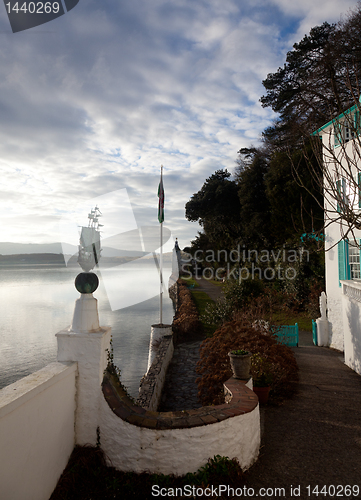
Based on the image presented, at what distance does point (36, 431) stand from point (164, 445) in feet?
4.17

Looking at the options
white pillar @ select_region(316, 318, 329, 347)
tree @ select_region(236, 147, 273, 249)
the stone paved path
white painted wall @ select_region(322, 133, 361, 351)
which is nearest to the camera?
the stone paved path

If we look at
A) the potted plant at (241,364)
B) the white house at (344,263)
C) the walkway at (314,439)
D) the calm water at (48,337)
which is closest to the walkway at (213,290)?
the calm water at (48,337)

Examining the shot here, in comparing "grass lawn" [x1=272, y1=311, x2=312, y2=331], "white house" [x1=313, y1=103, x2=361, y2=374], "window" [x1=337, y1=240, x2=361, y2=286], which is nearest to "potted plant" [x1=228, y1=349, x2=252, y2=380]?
"white house" [x1=313, y1=103, x2=361, y2=374]

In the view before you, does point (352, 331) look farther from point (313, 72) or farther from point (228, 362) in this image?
point (313, 72)

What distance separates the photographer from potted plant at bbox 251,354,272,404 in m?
6.05

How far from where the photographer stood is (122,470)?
3432 mm

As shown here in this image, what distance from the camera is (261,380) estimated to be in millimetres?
6125

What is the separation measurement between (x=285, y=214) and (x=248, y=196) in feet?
13.7

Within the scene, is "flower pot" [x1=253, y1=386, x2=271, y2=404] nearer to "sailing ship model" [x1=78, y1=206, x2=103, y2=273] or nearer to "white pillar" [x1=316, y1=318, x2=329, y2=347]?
"sailing ship model" [x1=78, y1=206, x2=103, y2=273]

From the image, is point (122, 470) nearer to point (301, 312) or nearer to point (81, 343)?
point (81, 343)

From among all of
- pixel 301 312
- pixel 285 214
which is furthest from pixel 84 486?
pixel 285 214

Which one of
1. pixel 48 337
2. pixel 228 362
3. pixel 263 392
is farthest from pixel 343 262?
pixel 48 337

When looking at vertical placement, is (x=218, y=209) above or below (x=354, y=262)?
above

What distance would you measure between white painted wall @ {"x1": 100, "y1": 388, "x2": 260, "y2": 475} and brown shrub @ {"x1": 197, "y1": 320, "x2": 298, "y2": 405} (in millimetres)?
2283
